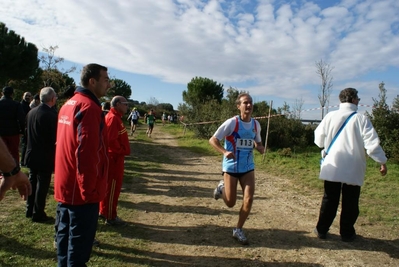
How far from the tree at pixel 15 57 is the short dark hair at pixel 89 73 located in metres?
15.7

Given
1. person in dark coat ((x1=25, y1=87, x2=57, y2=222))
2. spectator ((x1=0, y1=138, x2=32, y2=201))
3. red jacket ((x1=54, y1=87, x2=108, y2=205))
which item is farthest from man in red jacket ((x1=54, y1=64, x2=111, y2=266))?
person in dark coat ((x1=25, y1=87, x2=57, y2=222))

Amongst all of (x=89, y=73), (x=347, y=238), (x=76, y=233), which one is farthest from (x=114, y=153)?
(x=347, y=238)

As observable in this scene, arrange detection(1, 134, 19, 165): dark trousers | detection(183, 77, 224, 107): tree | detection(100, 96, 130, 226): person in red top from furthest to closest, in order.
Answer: detection(183, 77, 224, 107): tree < detection(1, 134, 19, 165): dark trousers < detection(100, 96, 130, 226): person in red top

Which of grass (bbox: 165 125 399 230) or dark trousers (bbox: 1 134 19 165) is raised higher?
dark trousers (bbox: 1 134 19 165)

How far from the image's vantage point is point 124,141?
464 centimetres

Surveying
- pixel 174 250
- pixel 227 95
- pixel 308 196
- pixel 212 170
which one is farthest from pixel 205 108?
pixel 174 250

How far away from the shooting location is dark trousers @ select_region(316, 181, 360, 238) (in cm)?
427

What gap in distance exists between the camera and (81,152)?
2502 millimetres

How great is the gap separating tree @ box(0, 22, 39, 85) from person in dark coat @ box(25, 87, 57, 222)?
1367cm

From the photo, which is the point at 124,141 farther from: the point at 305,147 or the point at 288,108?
the point at 288,108

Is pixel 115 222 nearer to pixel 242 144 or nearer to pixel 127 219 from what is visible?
pixel 127 219

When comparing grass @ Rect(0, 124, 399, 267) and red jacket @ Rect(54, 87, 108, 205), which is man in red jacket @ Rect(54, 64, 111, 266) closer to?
red jacket @ Rect(54, 87, 108, 205)

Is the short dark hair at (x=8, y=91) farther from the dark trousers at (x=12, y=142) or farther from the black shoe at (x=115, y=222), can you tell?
the black shoe at (x=115, y=222)

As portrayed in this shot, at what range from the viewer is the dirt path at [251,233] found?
3.76 metres
